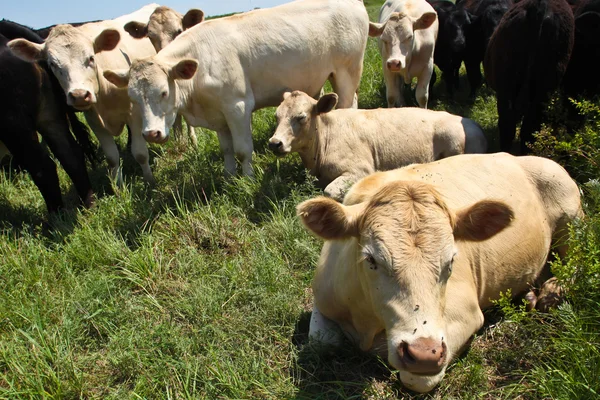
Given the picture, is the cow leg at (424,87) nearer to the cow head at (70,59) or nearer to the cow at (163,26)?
the cow at (163,26)

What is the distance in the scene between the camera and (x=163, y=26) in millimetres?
7426

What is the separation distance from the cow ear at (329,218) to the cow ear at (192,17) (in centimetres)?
581

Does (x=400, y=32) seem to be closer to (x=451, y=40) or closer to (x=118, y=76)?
(x=451, y=40)

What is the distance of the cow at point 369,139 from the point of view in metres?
5.73

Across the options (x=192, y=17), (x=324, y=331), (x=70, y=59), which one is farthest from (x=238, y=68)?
(x=324, y=331)

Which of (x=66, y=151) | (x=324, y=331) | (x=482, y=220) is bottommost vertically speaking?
(x=324, y=331)

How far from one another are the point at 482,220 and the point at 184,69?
3806 millimetres

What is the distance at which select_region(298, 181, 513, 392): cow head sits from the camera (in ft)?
7.64

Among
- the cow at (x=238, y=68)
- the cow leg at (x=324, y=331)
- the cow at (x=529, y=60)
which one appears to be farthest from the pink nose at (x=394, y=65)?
the cow leg at (x=324, y=331)

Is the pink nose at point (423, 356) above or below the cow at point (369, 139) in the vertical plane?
above

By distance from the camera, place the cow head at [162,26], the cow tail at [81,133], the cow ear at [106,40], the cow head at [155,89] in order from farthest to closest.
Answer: the cow head at [162,26] < the cow tail at [81,133] < the cow ear at [106,40] < the cow head at [155,89]

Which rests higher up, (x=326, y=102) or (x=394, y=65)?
(x=326, y=102)

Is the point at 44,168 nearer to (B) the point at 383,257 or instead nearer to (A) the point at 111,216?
(A) the point at 111,216

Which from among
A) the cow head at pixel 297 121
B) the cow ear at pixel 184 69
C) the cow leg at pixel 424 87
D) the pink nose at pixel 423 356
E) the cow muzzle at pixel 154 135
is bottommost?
the cow leg at pixel 424 87
